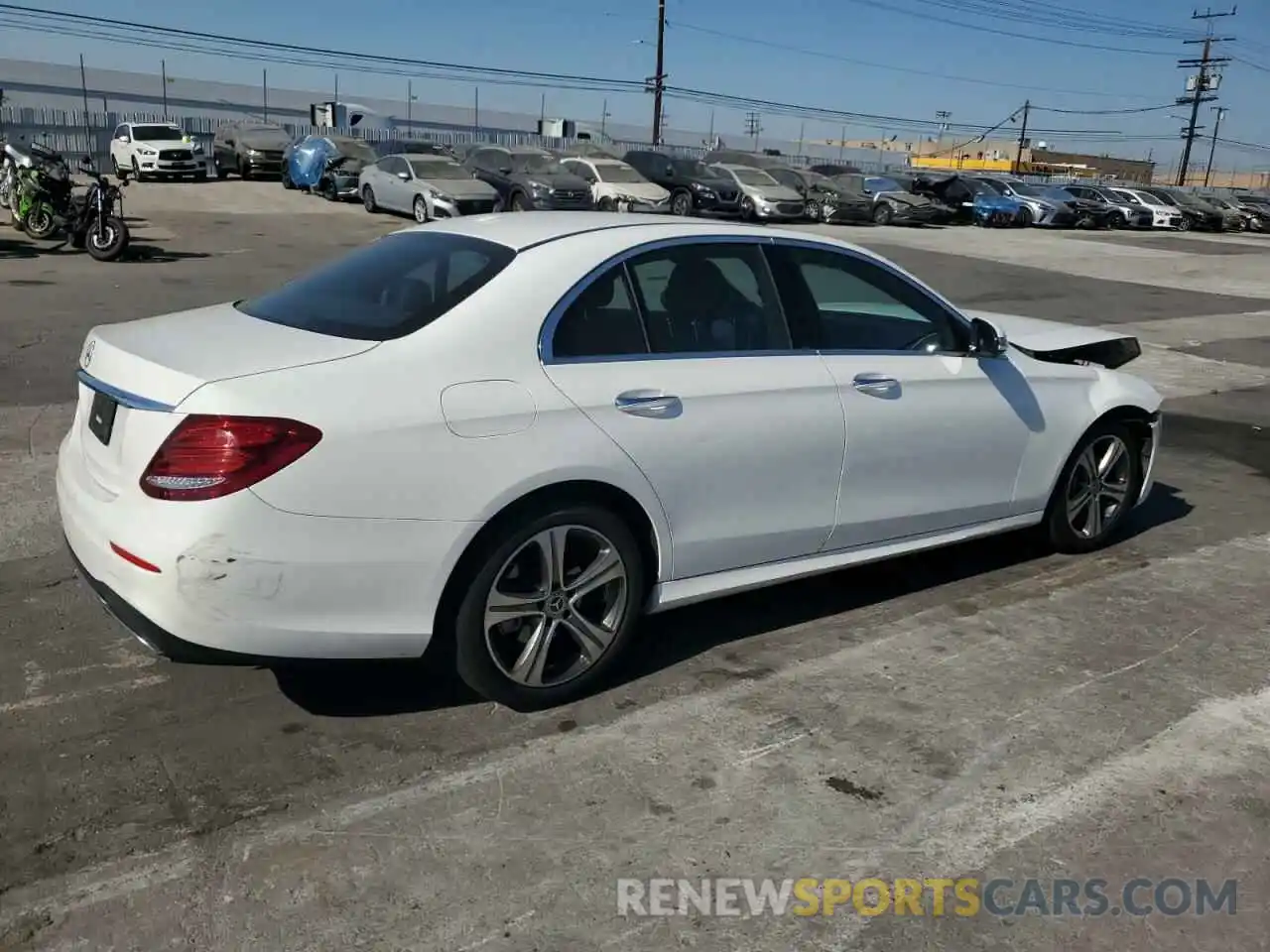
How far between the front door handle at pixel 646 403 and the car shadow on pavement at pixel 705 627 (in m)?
0.97

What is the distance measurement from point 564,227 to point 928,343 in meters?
1.67

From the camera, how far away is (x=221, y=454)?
10.1 feet

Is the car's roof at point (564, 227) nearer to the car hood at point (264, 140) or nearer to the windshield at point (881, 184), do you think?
the windshield at point (881, 184)

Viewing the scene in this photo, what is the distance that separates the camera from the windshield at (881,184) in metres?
34.2

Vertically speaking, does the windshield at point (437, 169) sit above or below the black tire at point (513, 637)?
above

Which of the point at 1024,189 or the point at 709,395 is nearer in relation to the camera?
the point at 709,395

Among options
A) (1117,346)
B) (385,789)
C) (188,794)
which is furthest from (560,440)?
(1117,346)

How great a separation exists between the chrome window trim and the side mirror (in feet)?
0.14

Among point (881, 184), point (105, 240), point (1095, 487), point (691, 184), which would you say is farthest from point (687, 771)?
point (881, 184)

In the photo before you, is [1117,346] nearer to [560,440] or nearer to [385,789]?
[560,440]

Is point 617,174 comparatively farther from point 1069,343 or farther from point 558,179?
point 1069,343

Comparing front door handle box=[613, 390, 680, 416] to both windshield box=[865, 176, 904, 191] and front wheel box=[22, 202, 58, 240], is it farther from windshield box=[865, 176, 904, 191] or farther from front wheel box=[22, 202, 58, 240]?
windshield box=[865, 176, 904, 191]

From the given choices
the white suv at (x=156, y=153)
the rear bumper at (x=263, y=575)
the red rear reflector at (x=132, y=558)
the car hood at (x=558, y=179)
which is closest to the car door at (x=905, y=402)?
the rear bumper at (x=263, y=575)

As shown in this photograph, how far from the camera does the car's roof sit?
3992 millimetres
